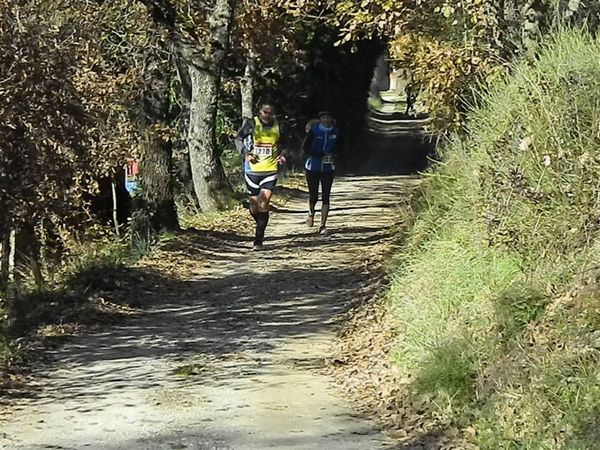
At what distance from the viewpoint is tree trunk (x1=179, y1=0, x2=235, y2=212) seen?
1920cm

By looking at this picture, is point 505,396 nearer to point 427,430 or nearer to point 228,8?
point 427,430

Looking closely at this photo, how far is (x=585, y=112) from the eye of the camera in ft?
A: 28.9

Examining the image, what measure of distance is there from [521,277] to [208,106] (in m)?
12.9

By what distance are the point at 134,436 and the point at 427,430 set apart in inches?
76.4

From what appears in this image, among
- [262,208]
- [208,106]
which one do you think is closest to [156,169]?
[262,208]

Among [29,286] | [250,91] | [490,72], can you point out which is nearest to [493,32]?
[490,72]

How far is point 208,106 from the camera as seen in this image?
67.2 ft

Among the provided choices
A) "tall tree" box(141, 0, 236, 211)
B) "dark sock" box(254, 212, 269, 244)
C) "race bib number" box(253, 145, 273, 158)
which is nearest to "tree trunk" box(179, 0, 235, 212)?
"tall tree" box(141, 0, 236, 211)

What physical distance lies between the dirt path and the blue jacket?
1.85m

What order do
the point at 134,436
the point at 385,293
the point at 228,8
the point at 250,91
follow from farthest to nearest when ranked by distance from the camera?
the point at 250,91 → the point at 228,8 → the point at 385,293 → the point at 134,436

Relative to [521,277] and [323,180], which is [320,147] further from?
[521,277]

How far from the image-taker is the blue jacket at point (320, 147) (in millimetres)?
16703

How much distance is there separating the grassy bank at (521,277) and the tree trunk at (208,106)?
8.77 metres

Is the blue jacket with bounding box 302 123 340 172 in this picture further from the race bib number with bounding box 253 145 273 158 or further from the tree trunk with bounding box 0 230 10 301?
the tree trunk with bounding box 0 230 10 301
